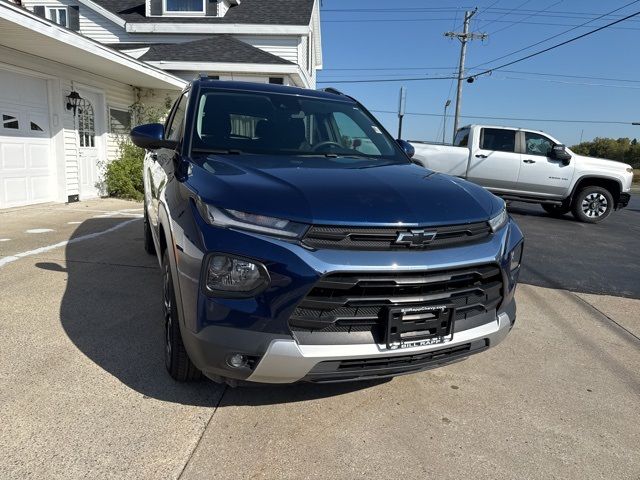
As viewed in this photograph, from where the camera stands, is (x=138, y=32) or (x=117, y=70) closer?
(x=117, y=70)

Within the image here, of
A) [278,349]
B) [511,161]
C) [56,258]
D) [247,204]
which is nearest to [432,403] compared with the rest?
[278,349]

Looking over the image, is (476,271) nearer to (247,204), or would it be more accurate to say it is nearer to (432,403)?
(432,403)

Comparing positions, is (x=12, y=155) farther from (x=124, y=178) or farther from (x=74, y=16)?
(x=74, y=16)

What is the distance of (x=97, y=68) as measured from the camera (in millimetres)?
9891

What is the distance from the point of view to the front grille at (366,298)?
206cm

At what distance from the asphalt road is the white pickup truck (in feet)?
1.85

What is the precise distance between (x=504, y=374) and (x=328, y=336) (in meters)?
1.72

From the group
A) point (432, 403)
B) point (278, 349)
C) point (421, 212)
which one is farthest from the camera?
point (432, 403)

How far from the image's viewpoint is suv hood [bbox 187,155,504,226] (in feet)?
7.04

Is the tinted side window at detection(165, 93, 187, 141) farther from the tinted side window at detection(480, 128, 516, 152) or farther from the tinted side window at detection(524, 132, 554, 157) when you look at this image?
the tinted side window at detection(524, 132, 554, 157)

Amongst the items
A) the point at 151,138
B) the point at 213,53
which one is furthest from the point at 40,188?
the point at 213,53

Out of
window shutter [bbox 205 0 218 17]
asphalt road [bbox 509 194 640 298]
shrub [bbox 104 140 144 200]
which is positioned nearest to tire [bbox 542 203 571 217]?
asphalt road [bbox 509 194 640 298]

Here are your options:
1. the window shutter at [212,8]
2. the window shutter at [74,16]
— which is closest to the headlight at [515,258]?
the window shutter at [212,8]

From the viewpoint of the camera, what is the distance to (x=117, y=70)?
398 inches
